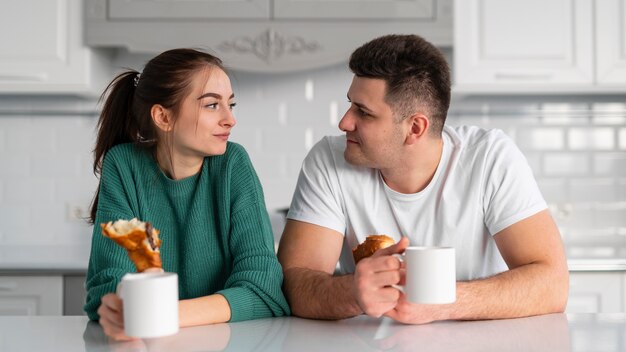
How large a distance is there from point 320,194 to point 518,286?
525mm

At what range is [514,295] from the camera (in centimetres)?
158

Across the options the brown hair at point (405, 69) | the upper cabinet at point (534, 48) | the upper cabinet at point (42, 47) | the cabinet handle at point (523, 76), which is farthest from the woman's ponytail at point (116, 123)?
the cabinet handle at point (523, 76)

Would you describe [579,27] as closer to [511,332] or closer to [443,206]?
[443,206]

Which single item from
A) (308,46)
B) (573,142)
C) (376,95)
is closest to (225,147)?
(376,95)

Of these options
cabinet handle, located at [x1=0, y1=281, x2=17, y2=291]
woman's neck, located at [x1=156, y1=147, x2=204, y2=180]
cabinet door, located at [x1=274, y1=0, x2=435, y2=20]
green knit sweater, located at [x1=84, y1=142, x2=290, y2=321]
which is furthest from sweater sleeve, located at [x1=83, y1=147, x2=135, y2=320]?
cabinet door, located at [x1=274, y1=0, x2=435, y2=20]

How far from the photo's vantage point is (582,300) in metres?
3.01

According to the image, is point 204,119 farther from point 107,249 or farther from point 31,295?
point 31,295

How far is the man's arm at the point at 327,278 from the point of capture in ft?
4.72

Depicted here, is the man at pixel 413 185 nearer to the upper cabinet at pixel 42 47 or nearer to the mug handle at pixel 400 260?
the mug handle at pixel 400 260

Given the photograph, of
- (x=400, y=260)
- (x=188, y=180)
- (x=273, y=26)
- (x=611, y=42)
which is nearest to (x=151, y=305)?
(x=400, y=260)

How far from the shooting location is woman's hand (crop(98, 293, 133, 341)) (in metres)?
1.30

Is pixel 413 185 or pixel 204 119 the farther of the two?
pixel 413 185

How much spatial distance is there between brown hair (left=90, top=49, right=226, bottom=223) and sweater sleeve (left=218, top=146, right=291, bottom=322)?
0.19 meters

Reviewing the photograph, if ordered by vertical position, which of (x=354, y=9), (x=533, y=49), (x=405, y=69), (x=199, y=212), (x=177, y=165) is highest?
(x=354, y=9)
